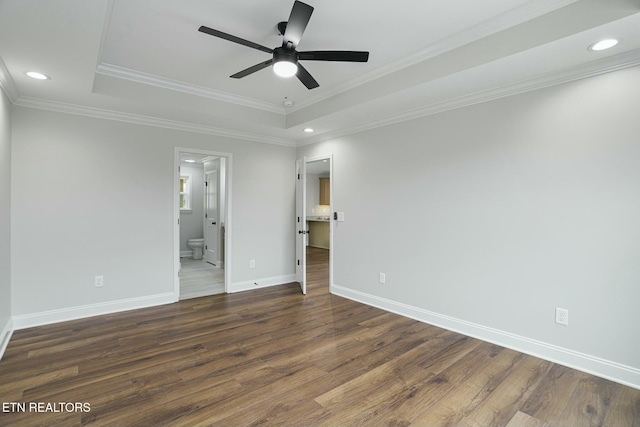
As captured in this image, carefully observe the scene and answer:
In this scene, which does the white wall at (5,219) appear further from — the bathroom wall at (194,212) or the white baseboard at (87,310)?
the bathroom wall at (194,212)

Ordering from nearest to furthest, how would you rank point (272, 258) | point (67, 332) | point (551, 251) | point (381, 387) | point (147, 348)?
point (381, 387), point (551, 251), point (147, 348), point (67, 332), point (272, 258)

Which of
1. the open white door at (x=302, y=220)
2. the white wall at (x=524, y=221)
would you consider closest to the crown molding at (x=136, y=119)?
the open white door at (x=302, y=220)

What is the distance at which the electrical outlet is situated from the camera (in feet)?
8.66

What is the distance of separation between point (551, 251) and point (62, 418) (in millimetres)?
3762

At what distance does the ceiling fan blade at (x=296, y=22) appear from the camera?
188 centimetres

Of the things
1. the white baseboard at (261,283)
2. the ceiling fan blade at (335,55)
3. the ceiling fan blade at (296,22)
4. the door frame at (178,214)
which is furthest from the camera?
the white baseboard at (261,283)

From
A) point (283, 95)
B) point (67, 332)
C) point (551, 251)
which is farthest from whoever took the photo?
point (283, 95)

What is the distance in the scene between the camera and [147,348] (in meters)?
2.91

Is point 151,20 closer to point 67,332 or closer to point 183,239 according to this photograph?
point 67,332

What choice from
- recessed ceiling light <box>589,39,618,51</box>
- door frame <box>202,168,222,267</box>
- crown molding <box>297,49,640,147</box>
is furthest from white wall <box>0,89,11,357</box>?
recessed ceiling light <box>589,39,618,51</box>

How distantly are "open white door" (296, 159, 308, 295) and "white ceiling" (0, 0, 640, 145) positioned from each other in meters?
1.21

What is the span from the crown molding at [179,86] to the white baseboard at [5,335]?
8.56 ft

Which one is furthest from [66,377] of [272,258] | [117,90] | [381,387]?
[272,258]

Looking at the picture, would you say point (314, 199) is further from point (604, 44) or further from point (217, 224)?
point (604, 44)
